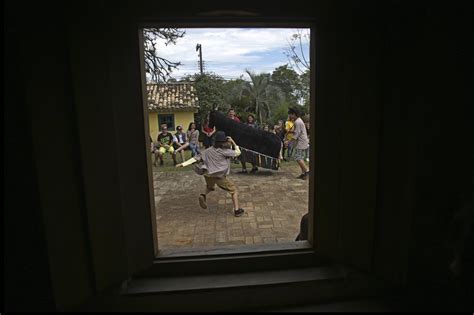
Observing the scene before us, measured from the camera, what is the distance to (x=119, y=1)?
3.92 ft

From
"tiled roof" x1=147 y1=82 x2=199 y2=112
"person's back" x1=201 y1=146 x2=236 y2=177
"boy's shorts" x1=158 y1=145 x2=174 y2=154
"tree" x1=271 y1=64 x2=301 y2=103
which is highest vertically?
"tree" x1=271 y1=64 x2=301 y2=103

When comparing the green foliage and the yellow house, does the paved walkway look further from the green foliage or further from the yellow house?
the green foliage

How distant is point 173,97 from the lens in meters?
19.7

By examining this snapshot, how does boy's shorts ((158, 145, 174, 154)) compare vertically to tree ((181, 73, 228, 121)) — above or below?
below

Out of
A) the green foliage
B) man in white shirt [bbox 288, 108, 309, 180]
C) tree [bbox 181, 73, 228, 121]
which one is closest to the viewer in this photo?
man in white shirt [bbox 288, 108, 309, 180]

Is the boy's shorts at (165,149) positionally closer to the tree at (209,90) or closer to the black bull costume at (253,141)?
the black bull costume at (253,141)

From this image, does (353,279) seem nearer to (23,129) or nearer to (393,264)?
(393,264)

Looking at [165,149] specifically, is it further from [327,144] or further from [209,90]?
[209,90]

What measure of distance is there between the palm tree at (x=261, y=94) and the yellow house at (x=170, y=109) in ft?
19.7

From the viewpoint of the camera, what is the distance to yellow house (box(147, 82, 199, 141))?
1817cm

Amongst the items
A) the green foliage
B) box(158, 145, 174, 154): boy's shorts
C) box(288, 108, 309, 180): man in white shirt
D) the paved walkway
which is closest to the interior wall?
the paved walkway

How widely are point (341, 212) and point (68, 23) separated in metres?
1.38

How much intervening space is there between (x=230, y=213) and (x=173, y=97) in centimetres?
1579

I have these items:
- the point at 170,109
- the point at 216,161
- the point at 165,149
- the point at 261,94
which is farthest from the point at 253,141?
the point at 261,94
